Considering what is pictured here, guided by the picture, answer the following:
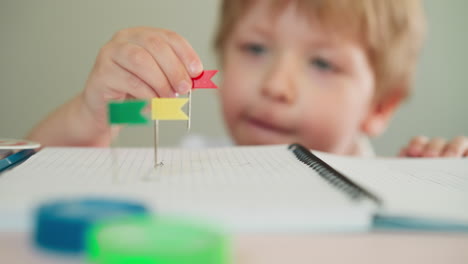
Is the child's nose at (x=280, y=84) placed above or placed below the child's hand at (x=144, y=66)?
below

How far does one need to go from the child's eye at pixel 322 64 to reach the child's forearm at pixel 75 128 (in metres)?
0.46

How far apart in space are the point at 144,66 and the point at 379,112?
34.0 inches

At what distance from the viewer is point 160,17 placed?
63.4 inches

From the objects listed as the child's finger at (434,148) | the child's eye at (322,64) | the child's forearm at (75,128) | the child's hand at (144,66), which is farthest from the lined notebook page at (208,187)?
the child's eye at (322,64)

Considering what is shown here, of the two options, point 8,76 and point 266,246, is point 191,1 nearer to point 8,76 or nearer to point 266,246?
point 8,76

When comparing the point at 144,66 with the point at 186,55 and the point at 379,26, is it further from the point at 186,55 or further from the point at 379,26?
the point at 379,26

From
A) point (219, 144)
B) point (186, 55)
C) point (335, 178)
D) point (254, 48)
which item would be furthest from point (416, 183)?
point (219, 144)

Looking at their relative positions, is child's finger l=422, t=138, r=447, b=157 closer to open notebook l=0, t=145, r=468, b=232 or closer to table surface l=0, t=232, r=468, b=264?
open notebook l=0, t=145, r=468, b=232

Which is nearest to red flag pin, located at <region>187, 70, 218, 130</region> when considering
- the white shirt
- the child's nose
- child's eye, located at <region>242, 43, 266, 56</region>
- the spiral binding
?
the spiral binding

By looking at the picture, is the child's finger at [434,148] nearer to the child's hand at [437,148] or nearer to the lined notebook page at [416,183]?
the child's hand at [437,148]

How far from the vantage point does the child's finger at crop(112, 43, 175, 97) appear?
0.58 metres

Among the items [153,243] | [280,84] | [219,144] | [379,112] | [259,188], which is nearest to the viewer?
[153,243]

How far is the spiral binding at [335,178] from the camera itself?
0.32 meters

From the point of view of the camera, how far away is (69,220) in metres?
0.25
